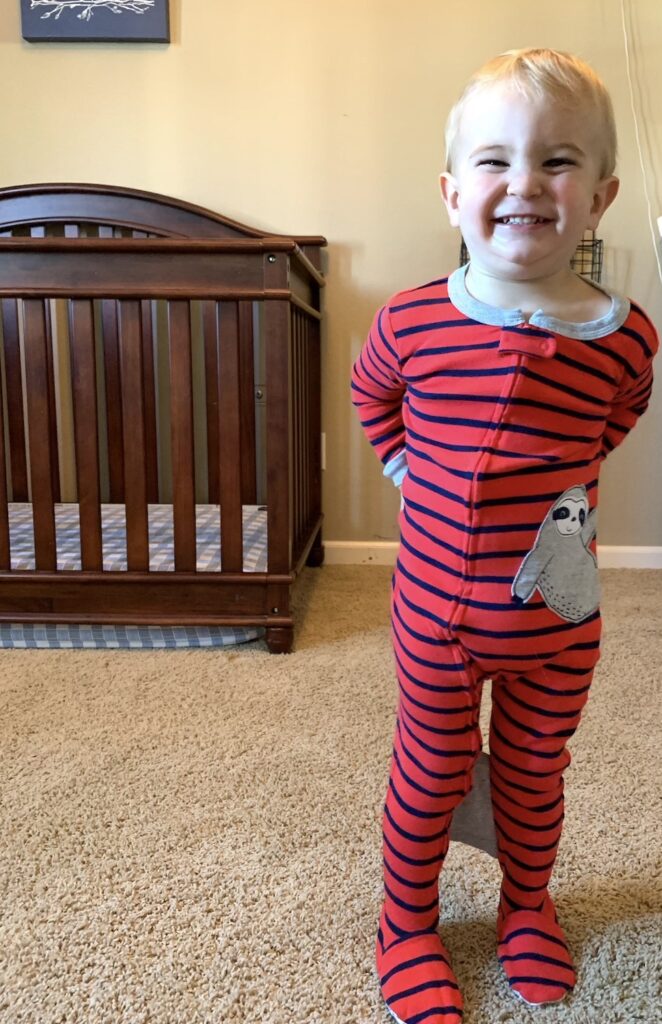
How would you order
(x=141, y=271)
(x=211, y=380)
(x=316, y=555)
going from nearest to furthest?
(x=141, y=271) < (x=211, y=380) < (x=316, y=555)

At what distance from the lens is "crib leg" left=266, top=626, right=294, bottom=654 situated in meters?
1.44

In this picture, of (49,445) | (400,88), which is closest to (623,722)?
(49,445)

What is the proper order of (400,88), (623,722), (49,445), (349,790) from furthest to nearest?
1. (400,88)
2. (49,445)
3. (623,722)
4. (349,790)

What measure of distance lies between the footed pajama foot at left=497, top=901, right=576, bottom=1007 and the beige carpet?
0.01 meters

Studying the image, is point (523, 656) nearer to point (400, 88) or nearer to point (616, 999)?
point (616, 999)

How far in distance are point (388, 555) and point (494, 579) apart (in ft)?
4.88

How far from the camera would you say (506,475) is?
60 cm

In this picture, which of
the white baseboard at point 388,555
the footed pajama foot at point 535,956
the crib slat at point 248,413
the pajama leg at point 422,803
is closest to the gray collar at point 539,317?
the pajama leg at point 422,803

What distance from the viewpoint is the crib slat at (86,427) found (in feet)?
4.54

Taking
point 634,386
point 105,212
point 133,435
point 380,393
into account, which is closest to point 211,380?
point 105,212

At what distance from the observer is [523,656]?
2.04 ft

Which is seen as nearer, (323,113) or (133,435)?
(133,435)

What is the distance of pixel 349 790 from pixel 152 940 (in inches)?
12.5

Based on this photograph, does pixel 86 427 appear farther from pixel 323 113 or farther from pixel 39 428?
pixel 323 113
